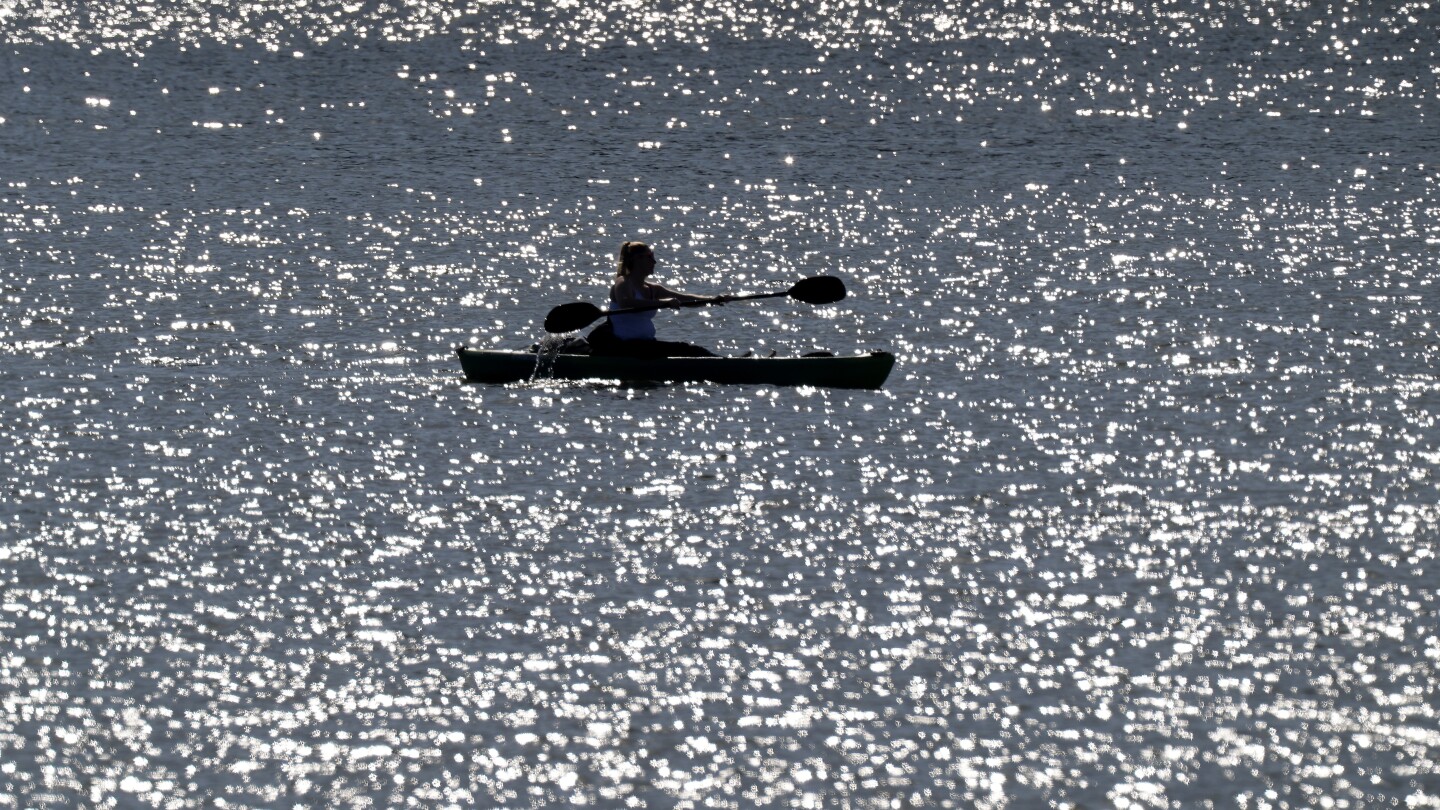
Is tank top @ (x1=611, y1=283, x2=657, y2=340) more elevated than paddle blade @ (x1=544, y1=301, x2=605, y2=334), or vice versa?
paddle blade @ (x1=544, y1=301, x2=605, y2=334)

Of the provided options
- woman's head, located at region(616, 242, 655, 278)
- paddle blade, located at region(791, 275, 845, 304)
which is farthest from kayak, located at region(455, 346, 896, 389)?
paddle blade, located at region(791, 275, 845, 304)

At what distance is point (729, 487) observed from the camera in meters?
19.3

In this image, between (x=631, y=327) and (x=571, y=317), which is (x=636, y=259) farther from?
(x=571, y=317)

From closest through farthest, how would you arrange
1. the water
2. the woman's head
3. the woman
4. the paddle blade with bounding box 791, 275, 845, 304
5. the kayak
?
1. the water
2. the kayak
3. the woman
4. the woman's head
5. the paddle blade with bounding box 791, 275, 845, 304

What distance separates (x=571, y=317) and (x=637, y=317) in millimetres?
658

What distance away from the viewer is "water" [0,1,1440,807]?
13164 mm

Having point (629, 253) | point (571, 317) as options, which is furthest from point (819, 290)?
point (571, 317)

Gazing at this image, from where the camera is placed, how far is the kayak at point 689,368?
23344 millimetres

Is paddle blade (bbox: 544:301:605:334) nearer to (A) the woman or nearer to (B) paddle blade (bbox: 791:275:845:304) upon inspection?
(A) the woman

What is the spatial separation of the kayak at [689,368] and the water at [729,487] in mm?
300

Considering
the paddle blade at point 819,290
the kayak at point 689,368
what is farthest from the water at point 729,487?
the paddle blade at point 819,290

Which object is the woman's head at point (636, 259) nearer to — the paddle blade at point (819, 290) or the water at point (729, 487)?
the water at point (729, 487)

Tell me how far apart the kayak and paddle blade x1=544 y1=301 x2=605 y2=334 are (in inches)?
16.7

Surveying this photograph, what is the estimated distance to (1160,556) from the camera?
17031 mm
